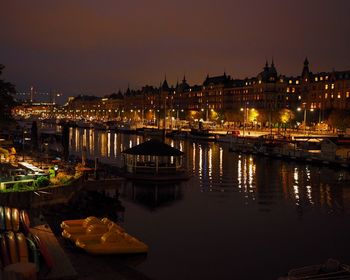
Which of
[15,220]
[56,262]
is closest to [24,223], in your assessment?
[15,220]

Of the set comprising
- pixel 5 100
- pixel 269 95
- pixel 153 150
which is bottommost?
pixel 153 150

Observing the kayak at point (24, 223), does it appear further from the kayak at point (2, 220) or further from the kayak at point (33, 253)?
the kayak at point (33, 253)

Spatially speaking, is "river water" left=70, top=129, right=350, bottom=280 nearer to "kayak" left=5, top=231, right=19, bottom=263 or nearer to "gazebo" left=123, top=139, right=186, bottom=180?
"gazebo" left=123, top=139, right=186, bottom=180

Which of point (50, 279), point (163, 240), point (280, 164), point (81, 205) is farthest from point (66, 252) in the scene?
point (280, 164)

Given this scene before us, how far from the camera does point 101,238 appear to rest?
21922 millimetres

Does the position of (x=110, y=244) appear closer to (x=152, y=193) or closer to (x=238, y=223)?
(x=238, y=223)

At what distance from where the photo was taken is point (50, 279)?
16.0m

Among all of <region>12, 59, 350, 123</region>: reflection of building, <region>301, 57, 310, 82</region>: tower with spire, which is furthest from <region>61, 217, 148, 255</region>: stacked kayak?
<region>301, 57, 310, 82</region>: tower with spire

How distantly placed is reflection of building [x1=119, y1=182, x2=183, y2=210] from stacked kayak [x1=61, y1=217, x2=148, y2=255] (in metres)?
10.1

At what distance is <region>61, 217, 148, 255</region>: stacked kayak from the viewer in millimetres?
21266

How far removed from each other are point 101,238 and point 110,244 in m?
0.72

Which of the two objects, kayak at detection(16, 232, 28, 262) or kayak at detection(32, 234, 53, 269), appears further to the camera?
kayak at detection(32, 234, 53, 269)

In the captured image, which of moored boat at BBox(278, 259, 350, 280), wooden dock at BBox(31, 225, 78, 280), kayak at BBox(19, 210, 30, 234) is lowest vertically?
moored boat at BBox(278, 259, 350, 280)

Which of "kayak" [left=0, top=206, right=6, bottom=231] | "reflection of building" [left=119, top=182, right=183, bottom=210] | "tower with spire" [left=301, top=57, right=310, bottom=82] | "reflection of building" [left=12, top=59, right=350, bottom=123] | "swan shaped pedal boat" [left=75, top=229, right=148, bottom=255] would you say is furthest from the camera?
"tower with spire" [left=301, top=57, right=310, bottom=82]
